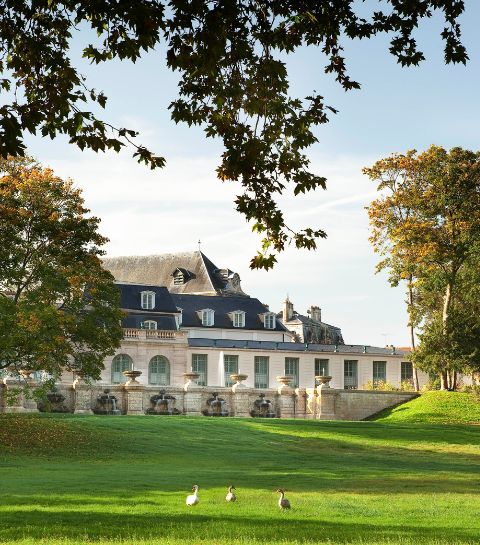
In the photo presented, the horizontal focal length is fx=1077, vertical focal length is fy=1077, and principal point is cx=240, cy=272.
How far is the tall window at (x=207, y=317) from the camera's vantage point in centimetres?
8931

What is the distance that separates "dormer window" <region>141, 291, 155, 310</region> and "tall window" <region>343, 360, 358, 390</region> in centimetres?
1551

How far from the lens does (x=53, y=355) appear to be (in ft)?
130

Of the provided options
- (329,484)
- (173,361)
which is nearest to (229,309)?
(173,361)

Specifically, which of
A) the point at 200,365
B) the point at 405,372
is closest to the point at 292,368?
the point at 200,365

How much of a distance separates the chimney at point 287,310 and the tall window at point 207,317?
19231mm

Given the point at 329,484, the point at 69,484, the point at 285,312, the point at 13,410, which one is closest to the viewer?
the point at 69,484

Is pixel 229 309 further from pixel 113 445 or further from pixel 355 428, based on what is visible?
pixel 113 445

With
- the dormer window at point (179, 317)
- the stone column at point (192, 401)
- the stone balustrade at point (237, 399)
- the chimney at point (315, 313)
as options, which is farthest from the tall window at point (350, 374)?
the stone column at point (192, 401)

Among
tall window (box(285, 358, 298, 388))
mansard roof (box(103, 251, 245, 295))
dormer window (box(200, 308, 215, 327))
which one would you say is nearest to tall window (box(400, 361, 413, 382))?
tall window (box(285, 358, 298, 388))

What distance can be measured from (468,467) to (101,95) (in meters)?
25.9

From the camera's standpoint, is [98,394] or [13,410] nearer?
[13,410]

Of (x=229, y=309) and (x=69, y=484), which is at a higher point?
(x=229, y=309)

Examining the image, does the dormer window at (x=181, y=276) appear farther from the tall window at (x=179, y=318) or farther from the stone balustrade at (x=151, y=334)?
the stone balustrade at (x=151, y=334)

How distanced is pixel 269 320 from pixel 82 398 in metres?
40.6
